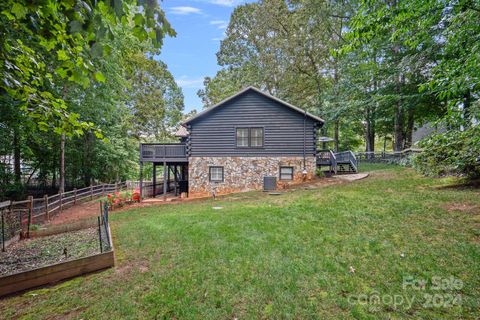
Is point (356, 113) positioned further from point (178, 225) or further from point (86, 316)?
point (86, 316)

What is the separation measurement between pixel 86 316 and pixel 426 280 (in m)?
5.20

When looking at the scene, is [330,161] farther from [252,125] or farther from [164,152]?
[164,152]

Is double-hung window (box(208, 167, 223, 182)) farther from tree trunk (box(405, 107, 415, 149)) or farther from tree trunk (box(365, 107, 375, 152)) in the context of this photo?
tree trunk (box(405, 107, 415, 149))

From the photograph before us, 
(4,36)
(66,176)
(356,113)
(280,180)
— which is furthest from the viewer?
(356,113)

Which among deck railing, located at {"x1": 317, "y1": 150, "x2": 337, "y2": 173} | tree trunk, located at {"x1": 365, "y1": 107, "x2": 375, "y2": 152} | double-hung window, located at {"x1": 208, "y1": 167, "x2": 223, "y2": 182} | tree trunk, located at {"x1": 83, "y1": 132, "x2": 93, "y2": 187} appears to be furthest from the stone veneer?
tree trunk, located at {"x1": 365, "y1": 107, "x2": 375, "y2": 152}

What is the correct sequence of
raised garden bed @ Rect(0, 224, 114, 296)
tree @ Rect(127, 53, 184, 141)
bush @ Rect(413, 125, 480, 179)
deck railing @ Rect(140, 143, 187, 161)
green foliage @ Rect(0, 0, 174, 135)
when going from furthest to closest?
1. tree @ Rect(127, 53, 184, 141)
2. deck railing @ Rect(140, 143, 187, 161)
3. bush @ Rect(413, 125, 480, 179)
4. raised garden bed @ Rect(0, 224, 114, 296)
5. green foliage @ Rect(0, 0, 174, 135)

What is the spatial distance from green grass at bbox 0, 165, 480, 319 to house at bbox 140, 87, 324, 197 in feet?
23.5

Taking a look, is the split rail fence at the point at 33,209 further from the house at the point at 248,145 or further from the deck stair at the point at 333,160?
the deck stair at the point at 333,160

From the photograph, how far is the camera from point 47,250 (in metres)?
5.84

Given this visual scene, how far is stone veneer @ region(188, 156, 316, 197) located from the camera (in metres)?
14.1

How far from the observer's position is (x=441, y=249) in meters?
4.32

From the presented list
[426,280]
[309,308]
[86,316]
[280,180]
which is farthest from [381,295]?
[280,180]

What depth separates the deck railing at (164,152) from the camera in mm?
14906

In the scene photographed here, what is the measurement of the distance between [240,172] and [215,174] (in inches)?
66.1
